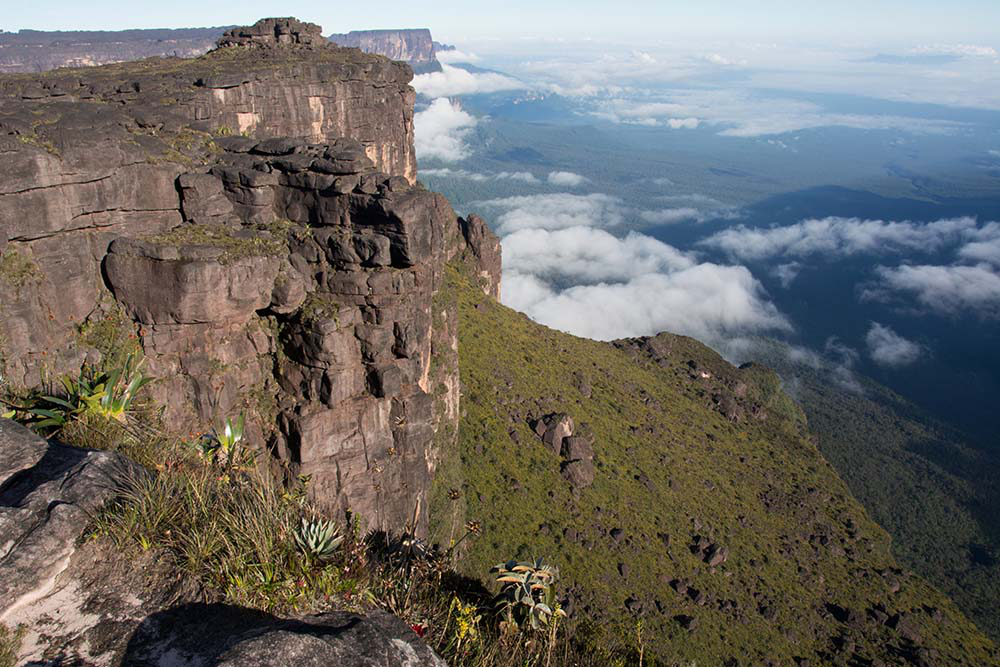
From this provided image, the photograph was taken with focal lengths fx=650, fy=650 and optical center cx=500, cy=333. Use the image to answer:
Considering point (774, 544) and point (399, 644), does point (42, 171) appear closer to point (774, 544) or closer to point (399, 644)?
point (399, 644)

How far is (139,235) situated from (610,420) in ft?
120

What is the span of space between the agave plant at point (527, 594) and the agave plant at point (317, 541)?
311 centimetres

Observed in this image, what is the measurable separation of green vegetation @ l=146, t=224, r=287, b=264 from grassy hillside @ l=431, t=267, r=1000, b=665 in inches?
580

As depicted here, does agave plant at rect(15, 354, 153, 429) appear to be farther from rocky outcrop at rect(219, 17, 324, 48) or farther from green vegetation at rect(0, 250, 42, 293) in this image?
rocky outcrop at rect(219, 17, 324, 48)

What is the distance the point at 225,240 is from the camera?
24.6m

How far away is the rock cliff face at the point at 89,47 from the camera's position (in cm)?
12138

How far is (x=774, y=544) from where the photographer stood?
4575cm

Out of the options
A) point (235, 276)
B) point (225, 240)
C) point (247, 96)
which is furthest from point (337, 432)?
point (247, 96)

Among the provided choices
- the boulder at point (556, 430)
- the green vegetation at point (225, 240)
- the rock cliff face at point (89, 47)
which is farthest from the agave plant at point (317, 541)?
the rock cliff face at point (89, 47)

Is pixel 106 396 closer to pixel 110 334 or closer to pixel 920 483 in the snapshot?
pixel 110 334

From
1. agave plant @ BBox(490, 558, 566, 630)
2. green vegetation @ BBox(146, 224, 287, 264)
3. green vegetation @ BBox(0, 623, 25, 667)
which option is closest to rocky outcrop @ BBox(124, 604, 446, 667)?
green vegetation @ BBox(0, 623, 25, 667)

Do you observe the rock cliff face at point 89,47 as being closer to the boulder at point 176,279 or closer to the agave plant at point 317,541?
the boulder at point 176,279

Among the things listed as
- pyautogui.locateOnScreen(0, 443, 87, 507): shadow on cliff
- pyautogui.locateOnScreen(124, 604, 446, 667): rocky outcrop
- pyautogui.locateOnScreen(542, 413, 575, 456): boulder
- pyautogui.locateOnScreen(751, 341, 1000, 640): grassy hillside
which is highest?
pyautogui.locateOnScreen(0, 443, 87, 507): shadow on cliff

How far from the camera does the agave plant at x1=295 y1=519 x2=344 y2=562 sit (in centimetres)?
970
